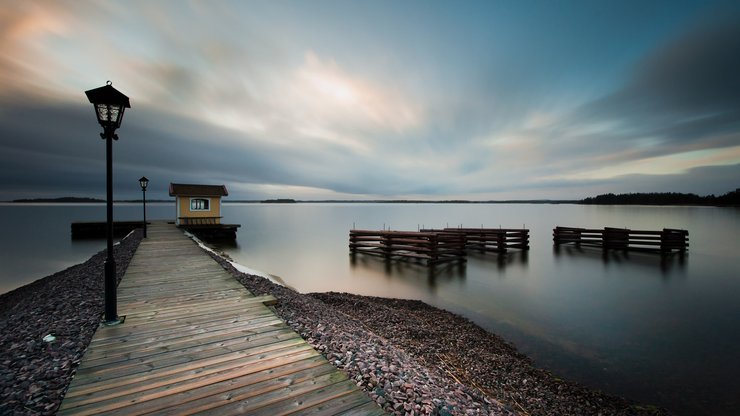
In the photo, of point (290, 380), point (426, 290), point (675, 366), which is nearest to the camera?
point (290, 380)

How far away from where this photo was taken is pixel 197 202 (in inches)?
1342

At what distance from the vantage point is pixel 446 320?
9234mm

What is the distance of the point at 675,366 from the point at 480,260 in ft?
46.9

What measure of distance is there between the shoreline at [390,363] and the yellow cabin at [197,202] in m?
27.2

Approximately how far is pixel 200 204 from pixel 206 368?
116 feet

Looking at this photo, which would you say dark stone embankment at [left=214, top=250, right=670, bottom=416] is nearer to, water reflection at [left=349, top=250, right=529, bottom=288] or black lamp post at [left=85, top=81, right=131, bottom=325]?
black lamp post at [left=85, top=81, right=131, bottom=325]

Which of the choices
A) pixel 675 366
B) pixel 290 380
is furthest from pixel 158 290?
pixel 675 366

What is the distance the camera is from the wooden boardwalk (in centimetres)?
298

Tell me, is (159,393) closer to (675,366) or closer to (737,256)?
(675,366)

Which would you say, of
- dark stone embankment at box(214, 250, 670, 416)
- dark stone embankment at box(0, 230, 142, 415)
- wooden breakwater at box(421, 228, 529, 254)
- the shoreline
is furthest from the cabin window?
dark stone embankment at box(214, 250, 670, 416)

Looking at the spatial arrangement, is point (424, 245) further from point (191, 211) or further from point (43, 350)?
point (191, 211)

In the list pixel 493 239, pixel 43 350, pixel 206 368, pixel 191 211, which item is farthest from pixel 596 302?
pixel 191 211

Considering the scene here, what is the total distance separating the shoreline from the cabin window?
91.4 ft

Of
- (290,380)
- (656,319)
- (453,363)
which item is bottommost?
(656,319)
